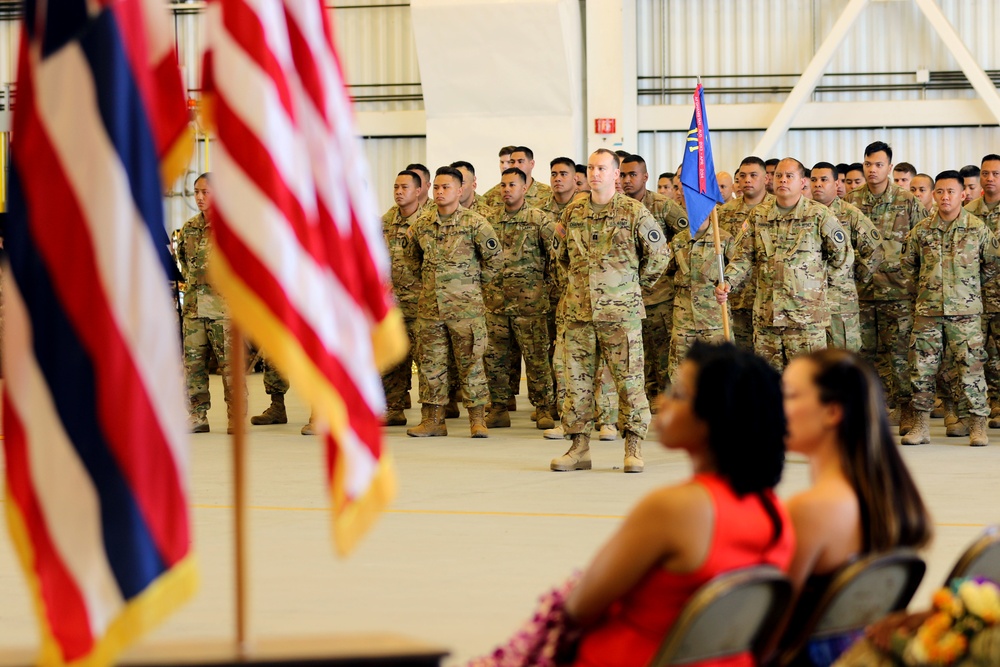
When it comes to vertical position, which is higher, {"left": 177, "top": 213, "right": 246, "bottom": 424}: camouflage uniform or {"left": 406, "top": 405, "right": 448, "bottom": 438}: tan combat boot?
{"left": 177, "top": 213, "right": 246, "bottom": 424}: camouflage uniform

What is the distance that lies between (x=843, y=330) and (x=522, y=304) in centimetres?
234

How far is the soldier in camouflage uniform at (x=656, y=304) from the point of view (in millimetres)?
10008

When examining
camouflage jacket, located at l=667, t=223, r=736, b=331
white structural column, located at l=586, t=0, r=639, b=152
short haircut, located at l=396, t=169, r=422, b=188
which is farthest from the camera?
white structural column, located at l=586, t=0, r=639, b=152

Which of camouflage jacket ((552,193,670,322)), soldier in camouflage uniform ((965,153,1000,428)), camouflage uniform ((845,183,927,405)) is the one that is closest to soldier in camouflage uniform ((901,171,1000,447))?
soldier in camouflage uniform ((965,153,1000,428))

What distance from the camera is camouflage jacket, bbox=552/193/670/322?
7.74 m

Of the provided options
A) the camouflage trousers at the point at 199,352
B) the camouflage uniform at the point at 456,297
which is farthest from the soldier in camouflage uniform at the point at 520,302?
the camouflage trousers at the point at 199,352

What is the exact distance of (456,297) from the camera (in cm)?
961

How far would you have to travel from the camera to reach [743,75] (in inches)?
625

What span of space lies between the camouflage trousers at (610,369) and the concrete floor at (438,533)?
1.06 ft

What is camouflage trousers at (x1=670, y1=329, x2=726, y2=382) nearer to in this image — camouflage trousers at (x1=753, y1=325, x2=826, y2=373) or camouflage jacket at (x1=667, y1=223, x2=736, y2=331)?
camouflage jacket at (x1=667, y1=223, x2=736, y2=331)

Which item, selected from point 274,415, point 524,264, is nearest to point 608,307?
point 524,264

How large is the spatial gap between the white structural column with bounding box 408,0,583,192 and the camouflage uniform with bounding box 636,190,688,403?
4661 mm

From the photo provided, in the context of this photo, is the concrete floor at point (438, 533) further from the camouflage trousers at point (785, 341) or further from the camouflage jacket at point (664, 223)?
the camouflage jacket at point (664, 223)

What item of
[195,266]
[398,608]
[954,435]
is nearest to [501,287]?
[195,266]
